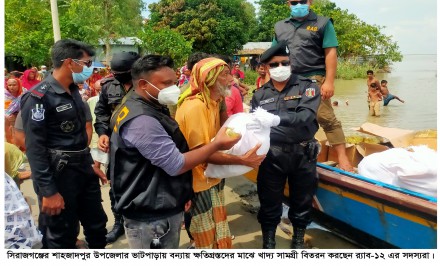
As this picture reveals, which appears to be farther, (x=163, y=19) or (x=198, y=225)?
(x=163, y=19)

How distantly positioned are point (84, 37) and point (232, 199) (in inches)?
708

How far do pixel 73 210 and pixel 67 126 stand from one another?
641 mm

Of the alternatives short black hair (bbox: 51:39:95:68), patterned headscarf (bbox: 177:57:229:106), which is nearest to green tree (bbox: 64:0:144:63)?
short black hair (bbox: 51:39:95:68)

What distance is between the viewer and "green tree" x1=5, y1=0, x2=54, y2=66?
18812 mm

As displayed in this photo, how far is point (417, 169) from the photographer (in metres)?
2.56

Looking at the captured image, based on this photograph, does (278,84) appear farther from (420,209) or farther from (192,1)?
(192,1)

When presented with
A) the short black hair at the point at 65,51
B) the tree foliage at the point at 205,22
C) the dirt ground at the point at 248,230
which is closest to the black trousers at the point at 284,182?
the dirt ground at the point at 248,230

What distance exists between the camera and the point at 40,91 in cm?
232

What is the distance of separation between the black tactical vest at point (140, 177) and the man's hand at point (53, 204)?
0.67m

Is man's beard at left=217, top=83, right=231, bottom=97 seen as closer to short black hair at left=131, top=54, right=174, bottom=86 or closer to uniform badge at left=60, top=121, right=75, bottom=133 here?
short black hair at left=131, top=54, right=174, bottom=86

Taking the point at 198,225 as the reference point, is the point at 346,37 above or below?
above

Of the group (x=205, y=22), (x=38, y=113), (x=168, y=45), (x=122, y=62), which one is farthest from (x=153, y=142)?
(x=205, y=22)

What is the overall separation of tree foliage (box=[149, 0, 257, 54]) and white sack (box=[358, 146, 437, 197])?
21109 mm

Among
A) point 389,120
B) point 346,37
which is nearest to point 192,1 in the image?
point 346,37
